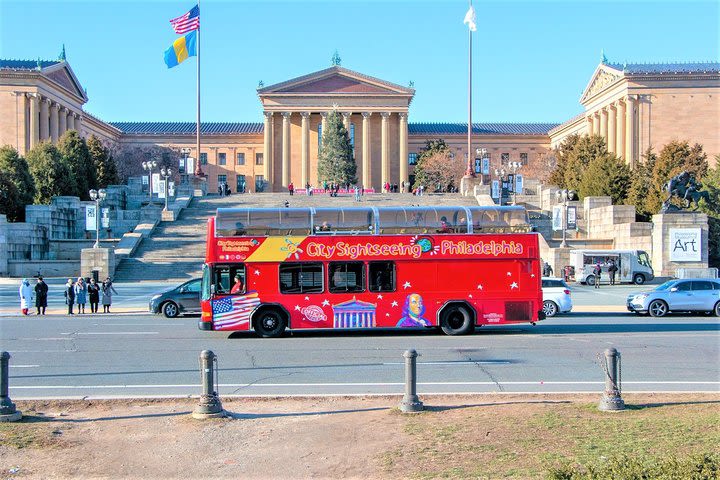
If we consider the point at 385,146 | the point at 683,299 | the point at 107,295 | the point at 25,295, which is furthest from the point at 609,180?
the point at 25,295

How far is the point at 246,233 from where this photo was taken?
2180 centimetres

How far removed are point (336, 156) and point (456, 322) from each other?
72344mm

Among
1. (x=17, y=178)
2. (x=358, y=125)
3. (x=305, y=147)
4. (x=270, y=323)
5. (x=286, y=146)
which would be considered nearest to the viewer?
(x=270, y=323)

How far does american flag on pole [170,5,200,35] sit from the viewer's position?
198ft

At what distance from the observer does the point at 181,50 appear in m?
60.5

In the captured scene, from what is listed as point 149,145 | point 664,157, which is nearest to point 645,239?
point 664,157

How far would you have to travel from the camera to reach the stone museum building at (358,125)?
89.8 metres

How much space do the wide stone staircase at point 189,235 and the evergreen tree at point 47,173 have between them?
34.3 feet

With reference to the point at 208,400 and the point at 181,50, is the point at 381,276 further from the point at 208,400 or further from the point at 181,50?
the point at 181,50

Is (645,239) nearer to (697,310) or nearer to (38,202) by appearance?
(697,310)

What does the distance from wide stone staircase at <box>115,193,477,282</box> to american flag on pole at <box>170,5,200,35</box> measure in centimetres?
1458

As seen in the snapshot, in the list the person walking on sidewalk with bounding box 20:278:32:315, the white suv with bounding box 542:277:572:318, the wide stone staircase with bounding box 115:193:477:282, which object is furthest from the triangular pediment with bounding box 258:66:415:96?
the white suv with bounding box 542:277:572:318

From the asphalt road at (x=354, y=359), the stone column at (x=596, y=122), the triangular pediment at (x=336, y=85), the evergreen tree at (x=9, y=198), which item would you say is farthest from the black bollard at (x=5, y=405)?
the stone column at (x=596, y=122)

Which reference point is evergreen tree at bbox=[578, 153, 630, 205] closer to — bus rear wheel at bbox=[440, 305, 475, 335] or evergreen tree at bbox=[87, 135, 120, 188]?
bus rear wheel at bbox=[440, 305, 475, 335]
